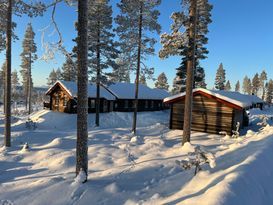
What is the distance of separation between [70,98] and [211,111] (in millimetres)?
19972

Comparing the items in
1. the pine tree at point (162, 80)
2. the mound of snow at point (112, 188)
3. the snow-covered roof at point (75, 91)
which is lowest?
the mound of snow at point (112, 188)

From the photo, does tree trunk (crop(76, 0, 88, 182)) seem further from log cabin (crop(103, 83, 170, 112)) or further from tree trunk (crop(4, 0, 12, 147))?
log cabin (crop(103, 83, 170, 112))

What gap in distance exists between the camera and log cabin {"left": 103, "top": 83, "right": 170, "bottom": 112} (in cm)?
3978

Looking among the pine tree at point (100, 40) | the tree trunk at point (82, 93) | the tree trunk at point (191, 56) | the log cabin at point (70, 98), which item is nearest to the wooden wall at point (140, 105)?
the log cabin at point (70, 98)

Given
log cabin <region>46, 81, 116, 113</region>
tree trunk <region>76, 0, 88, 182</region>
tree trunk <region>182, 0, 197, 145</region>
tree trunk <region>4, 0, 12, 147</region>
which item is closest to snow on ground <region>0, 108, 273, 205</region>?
tree trunk <region>76, 0, 88, 182</region>

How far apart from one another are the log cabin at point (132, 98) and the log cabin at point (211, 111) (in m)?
16.4

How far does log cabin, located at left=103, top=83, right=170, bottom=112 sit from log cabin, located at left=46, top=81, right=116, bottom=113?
1.74 metres

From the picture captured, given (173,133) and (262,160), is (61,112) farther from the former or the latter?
(262,160)

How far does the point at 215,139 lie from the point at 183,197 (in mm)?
11901

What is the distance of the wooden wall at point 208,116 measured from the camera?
1948 centimetres

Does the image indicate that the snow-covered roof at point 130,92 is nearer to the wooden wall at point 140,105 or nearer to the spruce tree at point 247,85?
the wooden wall at point 140,105

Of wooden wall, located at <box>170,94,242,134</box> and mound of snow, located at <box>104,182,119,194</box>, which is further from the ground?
wooden wall, located at <box>170,94,242,134</box>

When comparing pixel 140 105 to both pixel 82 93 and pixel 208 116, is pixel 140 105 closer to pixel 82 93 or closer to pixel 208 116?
pixel 208 116

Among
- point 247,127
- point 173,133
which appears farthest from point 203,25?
point 173,133
